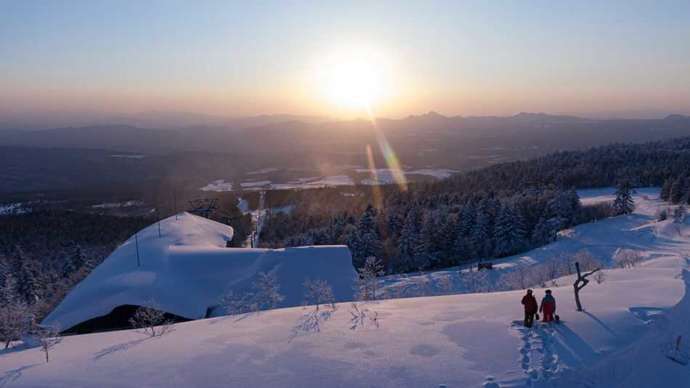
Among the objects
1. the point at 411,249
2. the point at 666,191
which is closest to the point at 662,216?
the point at 666,191

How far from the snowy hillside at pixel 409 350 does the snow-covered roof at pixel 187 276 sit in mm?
8766

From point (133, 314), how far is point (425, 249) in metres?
34.7

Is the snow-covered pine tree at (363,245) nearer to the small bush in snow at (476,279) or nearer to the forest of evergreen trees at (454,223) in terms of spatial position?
the forest of evergreen trees at (454,223)

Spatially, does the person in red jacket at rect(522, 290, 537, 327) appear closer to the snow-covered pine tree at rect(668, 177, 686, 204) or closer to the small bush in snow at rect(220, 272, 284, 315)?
the small bush in snow at rect(220, 272, 284, 315)

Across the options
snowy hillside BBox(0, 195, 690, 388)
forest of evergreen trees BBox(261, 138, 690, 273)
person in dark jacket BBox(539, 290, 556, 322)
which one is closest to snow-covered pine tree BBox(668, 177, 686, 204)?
forest of evergreen trees BBox(261, 138, 690, 273)

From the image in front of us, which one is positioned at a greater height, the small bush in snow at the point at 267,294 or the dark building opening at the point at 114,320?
the small bush in snow at the point at 267,294

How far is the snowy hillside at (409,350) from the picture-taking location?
9.45 metres

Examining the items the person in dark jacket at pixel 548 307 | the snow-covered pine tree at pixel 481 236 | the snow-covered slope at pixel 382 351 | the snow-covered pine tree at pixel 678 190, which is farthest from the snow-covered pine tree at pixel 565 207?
the person in dark jacket at pixel 548 307

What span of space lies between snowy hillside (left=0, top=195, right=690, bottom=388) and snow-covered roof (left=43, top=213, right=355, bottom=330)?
28.8 ft

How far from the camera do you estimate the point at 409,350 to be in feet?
35.2

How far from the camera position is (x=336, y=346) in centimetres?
1123

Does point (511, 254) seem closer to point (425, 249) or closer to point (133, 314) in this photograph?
point (425, 249)

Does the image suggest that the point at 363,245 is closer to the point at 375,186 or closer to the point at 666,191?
the point at 666,191

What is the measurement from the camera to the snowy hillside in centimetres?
945
